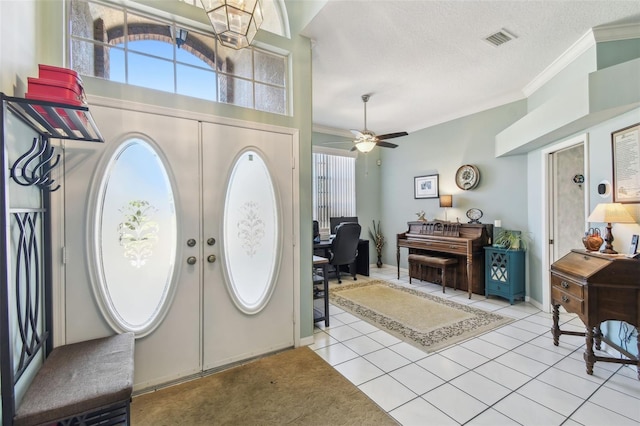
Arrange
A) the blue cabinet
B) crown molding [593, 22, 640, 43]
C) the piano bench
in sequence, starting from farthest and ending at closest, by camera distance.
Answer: the piano bench, the blue cabinet, crown molding [593, 22, 640, 43]

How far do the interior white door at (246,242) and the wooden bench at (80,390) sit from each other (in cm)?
78

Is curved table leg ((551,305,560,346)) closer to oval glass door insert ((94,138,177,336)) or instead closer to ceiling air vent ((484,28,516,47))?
ceiling air vent ((484,28,516,47))

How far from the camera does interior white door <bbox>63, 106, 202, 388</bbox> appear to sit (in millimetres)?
1865

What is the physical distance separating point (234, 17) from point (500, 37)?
2751 mm

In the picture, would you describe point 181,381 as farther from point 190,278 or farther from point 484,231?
point 484,231

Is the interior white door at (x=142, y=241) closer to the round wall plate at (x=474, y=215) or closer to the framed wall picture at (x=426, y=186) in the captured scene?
the round wall plate at (x=474, y=215)

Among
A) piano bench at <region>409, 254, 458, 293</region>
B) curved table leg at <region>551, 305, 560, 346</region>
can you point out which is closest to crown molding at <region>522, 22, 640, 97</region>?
curved table leg at <region>551, 305, 560, 346</region>

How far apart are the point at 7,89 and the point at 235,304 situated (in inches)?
74.9

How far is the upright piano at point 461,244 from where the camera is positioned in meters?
4.32

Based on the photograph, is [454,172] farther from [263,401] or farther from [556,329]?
A: [263,401]

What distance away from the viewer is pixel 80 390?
1.31 metres

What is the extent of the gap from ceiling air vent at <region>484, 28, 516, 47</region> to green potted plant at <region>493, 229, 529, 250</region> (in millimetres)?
2620

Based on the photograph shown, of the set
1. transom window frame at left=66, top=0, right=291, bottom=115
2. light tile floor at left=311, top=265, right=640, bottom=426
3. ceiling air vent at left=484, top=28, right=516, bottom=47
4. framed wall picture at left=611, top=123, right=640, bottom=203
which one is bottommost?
light tile floor at left=311, top=265, right=640, bottom=426

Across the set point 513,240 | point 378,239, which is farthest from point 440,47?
point 378,239
